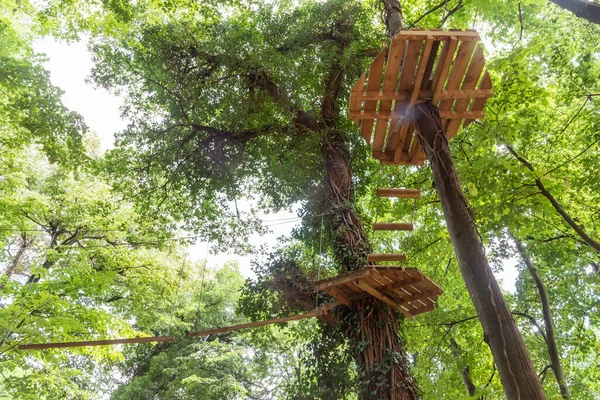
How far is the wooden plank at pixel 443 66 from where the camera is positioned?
2.38 metres

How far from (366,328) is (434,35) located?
3.40 meters

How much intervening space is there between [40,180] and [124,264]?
11.3 feet

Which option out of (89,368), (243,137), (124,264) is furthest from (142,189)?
(89,368)

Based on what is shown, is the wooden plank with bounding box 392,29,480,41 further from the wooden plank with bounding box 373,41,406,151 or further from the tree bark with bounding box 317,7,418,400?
the tree bark with bounding box 317,7,418,400

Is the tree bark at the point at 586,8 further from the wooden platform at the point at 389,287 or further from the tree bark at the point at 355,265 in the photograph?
the tree bark at the point at 355,265

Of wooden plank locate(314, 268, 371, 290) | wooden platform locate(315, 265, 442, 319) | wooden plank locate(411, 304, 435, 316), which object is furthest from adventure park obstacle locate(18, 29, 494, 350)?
wooden plank locate(411, 304, 435, 316)

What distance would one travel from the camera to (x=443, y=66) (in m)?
2.48

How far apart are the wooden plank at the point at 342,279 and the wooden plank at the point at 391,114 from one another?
1771mm

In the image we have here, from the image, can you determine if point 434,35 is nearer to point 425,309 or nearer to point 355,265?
point 355,265

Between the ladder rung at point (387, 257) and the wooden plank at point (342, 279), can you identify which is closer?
the ladder rung at point (387, 257)

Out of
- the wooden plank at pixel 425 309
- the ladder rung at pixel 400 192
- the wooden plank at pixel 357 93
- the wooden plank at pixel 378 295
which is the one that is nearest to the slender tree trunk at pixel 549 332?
the wooden plank at pixel 425 309

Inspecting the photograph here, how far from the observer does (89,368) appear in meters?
10.7

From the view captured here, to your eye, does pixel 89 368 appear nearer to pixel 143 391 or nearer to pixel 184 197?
pixel 143 391

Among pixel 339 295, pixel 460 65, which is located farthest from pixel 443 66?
pixel 339 295
